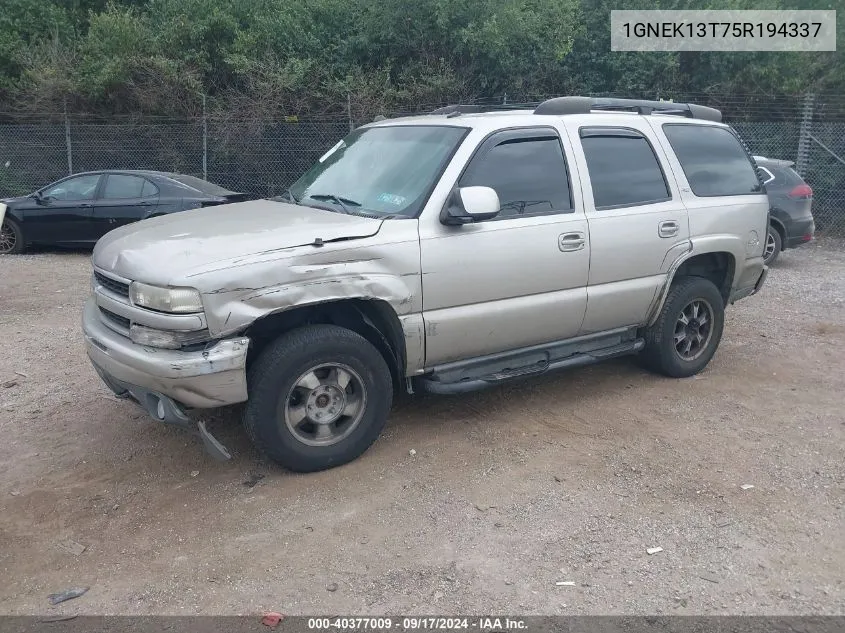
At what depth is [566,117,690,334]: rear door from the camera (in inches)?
199

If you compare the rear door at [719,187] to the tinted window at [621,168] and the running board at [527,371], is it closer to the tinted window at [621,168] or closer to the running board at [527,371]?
the tinted window at [621,168]

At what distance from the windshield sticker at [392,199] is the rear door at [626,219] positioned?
4.32ft

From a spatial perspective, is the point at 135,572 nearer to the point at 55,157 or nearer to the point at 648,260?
the point at 648,260

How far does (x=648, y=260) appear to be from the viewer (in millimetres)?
5301

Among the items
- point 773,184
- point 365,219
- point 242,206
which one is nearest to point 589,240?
point 365,219

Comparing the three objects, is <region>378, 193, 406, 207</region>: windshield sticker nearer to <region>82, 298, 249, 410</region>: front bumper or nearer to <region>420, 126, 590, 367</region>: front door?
→ <region>420, 126, 590, 367</region>: front door

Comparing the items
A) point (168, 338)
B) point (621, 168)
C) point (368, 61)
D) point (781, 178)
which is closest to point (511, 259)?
point (621, 168)

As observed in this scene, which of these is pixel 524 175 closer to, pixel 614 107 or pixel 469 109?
pixel 469 109

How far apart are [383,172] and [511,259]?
1011 mm

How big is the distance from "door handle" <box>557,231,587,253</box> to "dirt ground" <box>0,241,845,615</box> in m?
1.18

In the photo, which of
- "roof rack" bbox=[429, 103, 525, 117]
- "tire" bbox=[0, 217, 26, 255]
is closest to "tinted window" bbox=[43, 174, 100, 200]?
"tire" bbox=[0, 217, 26, 255]

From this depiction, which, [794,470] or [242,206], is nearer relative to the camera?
[794,470]

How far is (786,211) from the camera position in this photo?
421 inches

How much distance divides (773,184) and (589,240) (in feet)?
23.5
